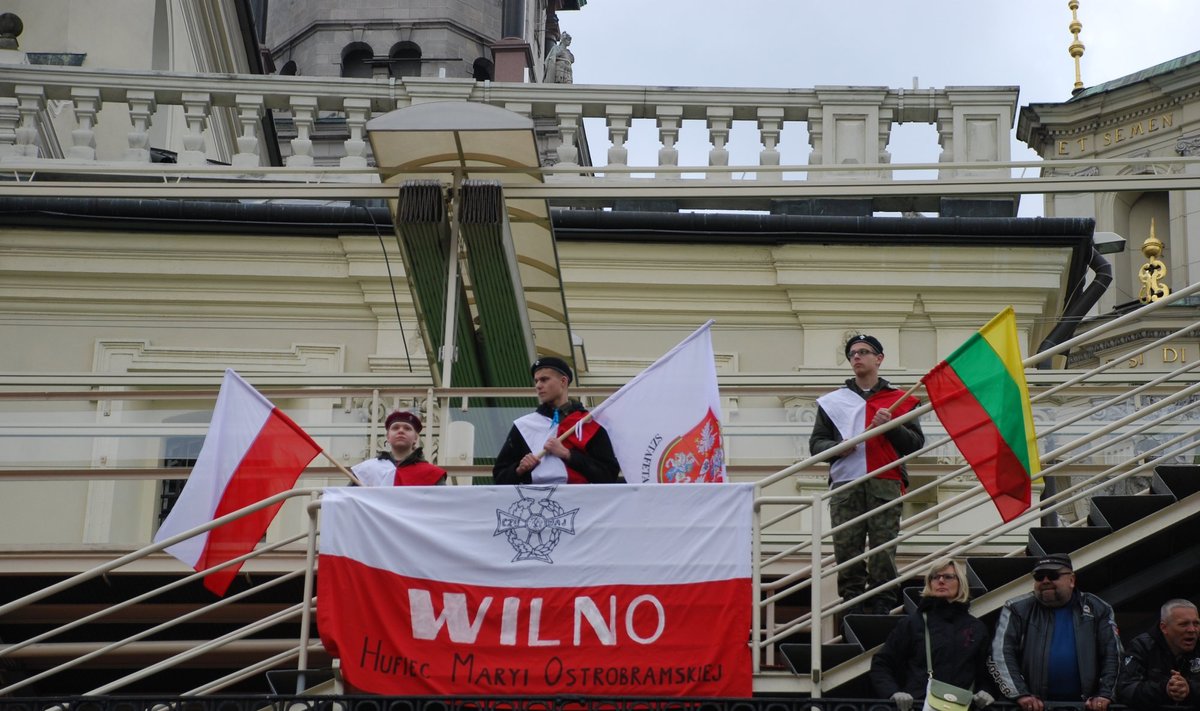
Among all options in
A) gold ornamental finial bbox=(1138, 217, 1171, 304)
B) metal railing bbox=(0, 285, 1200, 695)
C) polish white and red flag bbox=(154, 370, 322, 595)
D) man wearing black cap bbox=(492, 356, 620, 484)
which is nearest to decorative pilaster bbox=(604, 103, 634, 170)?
metal railing bbox=(0, 285, 1200, 695)

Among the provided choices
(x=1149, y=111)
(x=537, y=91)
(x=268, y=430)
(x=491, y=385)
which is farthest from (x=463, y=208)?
(x=1149, y=111)

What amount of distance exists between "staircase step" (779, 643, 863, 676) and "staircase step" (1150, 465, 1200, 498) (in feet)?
6.88

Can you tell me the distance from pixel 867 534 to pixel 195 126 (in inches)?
327

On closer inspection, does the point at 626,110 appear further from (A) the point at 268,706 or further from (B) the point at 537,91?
(A) the point at 268,706

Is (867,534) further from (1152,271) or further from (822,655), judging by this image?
(1152,271)

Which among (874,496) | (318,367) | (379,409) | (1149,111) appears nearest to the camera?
(874,496)

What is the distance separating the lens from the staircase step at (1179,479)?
1103 centimetres

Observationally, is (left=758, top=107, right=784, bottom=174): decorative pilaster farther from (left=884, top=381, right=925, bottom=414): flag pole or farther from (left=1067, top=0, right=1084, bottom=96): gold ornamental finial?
(left=1067, top=0, right=1084, bottom=96): gold ornamental finial

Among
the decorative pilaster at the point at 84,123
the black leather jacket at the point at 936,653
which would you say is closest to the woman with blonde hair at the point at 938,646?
the black leather jacket at the point at 936,653

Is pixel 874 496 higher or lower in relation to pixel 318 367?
lower

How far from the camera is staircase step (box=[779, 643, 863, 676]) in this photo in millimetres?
10391

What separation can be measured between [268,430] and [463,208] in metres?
2.59

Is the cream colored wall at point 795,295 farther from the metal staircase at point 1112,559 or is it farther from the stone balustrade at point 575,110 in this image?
the metal staircase at point 1112,559

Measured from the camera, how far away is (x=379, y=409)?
13562mm
